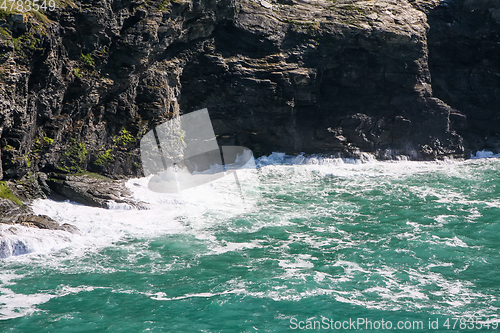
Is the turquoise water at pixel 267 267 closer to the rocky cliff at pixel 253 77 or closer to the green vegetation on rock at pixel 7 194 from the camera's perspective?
the green vegetation on rock at pixel 7 194

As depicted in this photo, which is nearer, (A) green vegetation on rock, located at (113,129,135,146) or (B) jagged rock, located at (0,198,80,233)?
(B) jagged rock, located at (0,198,80,233)

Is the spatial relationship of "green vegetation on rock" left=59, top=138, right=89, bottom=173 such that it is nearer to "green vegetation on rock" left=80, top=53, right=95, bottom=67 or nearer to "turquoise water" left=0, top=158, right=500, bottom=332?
"turquoise water" left=0, top=158, right=500, bottom=332

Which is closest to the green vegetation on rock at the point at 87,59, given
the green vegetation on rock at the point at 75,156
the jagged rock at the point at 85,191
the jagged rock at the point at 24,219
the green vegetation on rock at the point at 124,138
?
the green vegetation on rock at the point at 75,156

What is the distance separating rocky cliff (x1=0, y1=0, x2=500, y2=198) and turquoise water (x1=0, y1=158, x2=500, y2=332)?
5.21 meters

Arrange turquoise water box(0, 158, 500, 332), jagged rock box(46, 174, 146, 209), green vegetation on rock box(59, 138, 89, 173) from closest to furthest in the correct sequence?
turquoise water box(0, 158, 500, 332) < jagged rock box(46, 174, 146, 209) < green vegetation on rock box(59, 138, 89, 173)

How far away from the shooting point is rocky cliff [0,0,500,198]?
23.7 m

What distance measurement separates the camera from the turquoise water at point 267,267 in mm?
14484

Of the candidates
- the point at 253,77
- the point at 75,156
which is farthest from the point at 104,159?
the point at 253,77

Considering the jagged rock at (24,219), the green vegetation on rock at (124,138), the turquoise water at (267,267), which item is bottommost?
the turquoise water at (267,267)

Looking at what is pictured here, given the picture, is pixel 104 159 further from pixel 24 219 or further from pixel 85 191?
pixel 24 219

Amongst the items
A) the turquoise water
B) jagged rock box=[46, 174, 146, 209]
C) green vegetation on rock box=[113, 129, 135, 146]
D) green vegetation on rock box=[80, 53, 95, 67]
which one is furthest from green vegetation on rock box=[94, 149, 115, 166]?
green vegetation on rock box=[80, 53, 95, 67]

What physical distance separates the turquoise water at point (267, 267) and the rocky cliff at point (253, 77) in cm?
521

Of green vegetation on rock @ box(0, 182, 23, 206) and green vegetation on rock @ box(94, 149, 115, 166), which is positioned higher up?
green vegetation on rock @ box(94, 149, 115, 166)

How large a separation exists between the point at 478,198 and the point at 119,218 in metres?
20.2
